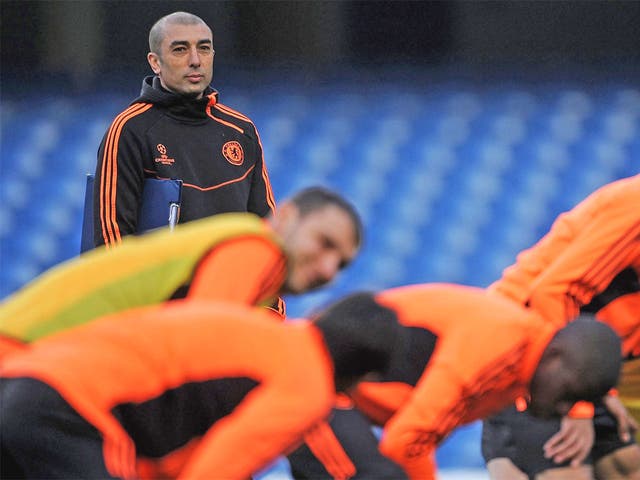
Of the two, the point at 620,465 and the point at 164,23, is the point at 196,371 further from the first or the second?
the point at 164,23

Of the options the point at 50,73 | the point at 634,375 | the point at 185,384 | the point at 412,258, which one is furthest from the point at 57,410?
the point at 50,73

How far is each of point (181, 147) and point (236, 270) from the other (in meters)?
1.61

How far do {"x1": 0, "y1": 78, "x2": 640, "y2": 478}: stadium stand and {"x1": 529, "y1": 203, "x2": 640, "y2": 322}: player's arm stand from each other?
489 cm

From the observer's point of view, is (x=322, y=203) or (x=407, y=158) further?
(x=407, y=158)

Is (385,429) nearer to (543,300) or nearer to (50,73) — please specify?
(543,300)

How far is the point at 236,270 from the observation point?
317 centimetres

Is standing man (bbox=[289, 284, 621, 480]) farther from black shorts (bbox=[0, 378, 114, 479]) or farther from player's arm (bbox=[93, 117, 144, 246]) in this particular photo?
player's arm (bbox=[93, 117, 144, 246])

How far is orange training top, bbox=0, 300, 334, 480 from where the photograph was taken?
278cm

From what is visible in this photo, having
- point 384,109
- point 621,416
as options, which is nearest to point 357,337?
point 621,416

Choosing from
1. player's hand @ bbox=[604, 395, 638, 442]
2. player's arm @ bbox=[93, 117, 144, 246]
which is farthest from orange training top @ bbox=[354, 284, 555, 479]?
player's arm @ bbox=[93, 117, 144, 246]

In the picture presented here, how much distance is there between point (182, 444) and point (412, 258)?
583 cm

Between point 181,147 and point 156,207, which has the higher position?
point 181,147

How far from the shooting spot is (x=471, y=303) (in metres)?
3.69

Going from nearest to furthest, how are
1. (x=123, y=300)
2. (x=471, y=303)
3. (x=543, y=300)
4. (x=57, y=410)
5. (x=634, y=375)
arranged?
(x=57, y=410) < (x=123, y=300) < (x=471, y=303) < (x=543, y=300) < (x=634, y=375)
